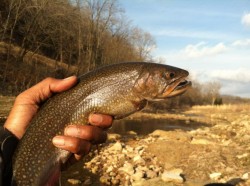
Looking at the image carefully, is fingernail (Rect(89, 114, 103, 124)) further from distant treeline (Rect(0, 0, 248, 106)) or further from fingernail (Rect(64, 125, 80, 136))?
distant treeline (Rect(0, 0, 248, 106))

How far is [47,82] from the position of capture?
409cm

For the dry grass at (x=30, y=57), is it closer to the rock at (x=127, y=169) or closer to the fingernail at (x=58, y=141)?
the rock at (x=127, y=169)

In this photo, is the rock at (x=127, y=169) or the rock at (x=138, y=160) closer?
the rock at (x=127, y=169)

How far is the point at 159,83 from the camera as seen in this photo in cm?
373

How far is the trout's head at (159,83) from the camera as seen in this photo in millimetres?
3693

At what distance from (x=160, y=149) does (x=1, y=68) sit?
2600 centimetres

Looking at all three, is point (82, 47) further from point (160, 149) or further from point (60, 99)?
point (60, 99)

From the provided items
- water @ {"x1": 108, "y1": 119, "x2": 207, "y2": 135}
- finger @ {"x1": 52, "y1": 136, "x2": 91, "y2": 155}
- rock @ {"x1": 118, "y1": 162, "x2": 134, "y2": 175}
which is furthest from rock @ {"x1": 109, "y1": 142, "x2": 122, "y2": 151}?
finger @ {"x1": 52, "y1": 136, "x2": 91, "y2": 155}

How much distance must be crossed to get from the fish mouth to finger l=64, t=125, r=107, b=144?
827 millimetres

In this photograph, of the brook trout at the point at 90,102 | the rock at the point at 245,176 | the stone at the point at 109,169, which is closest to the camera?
the brook trout at the point at 90,102

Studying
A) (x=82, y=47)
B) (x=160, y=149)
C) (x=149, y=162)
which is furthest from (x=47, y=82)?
(x=82, y=47)

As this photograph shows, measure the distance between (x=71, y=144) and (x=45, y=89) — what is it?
82 centimetres

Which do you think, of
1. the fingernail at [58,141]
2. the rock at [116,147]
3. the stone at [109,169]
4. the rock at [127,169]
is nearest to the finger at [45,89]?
the fingernail at [58,141]

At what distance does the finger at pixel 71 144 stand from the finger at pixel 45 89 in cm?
54
